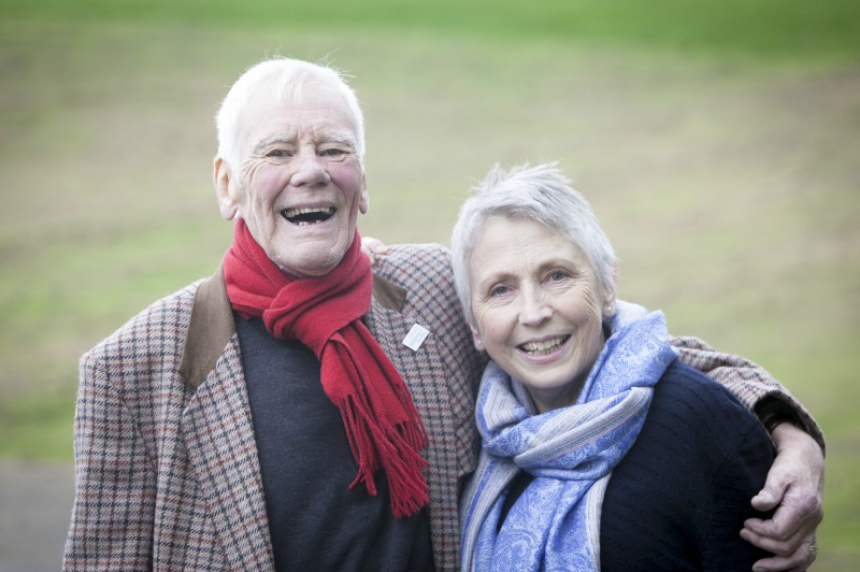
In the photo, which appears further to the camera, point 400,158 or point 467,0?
point 467,0

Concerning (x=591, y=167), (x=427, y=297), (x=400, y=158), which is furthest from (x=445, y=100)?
(x=427, y=297)

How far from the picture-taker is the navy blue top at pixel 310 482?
173cm

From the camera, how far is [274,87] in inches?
71.8

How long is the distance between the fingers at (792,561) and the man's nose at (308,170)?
1204 mm

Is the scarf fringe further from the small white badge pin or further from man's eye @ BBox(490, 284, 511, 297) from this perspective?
man's eye @ BBox(490, 284, 511, 297)

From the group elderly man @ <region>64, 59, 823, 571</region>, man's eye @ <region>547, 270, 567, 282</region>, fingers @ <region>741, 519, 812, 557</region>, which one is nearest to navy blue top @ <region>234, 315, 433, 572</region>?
elderly man @ <region>64, 59, 823, 571</region>

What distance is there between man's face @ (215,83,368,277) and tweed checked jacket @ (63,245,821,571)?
206 millimetres

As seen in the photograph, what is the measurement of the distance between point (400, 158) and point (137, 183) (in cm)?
274

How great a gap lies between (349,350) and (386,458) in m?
0.25

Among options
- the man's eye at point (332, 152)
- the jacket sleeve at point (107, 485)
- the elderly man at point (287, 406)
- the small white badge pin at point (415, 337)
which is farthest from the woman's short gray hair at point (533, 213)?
the jacket sleeve at point (107, 485)

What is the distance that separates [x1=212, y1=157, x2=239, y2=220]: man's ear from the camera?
6.24 ft

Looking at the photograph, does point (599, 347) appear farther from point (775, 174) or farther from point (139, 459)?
point (775, 174)

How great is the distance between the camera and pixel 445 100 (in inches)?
373

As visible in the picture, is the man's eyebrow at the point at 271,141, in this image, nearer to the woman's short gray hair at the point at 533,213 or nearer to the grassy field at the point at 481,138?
the woman's short gray hair at the point at 533,213
